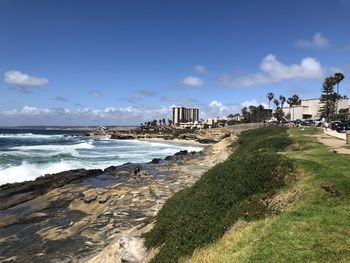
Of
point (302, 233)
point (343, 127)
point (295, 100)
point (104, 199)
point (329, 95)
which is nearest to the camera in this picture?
point (302, 233)

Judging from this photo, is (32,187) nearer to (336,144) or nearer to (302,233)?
(336,144)

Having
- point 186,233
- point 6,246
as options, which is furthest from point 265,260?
point 6,246

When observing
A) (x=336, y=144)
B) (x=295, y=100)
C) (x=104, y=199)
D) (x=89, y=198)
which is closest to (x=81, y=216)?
(x=104, y=199)

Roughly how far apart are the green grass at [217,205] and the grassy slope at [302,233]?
575 millimetres

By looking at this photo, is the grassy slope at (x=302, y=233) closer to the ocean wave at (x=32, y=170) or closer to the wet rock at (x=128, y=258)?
the wet rock at (x=128, y=258)

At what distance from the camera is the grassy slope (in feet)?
23.6

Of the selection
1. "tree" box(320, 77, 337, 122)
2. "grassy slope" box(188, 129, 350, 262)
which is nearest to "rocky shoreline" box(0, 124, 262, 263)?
"grassy slope" box(188, 129, 350, 262)

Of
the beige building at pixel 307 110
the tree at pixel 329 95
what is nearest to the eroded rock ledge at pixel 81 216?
the tree at pixel 329 95

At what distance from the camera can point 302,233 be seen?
8.00 metres

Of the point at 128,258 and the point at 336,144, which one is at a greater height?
the point at 336,144

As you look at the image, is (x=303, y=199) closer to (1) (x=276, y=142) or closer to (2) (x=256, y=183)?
(2) (x=256, y=183)

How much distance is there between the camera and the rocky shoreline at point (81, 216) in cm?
1298

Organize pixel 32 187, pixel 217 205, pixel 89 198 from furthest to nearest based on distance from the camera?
pixel 32 187
pixel 89 198
pixel 217 205

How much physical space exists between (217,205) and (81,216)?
10224 mm
